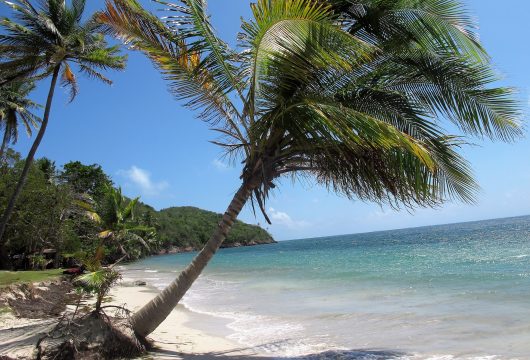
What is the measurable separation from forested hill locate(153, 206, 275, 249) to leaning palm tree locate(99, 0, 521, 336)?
63.6 metres

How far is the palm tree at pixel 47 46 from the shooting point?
12.2m

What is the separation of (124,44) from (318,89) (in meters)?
2.73

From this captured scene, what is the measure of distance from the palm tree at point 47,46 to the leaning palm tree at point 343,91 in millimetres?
7345

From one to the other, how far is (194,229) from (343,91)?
86.7 m

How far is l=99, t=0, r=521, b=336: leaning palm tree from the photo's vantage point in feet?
18.0

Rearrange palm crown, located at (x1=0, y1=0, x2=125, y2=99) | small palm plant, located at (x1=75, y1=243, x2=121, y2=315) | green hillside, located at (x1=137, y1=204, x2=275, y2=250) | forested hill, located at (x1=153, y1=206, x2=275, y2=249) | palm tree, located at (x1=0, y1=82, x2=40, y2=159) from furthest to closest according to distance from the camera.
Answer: forested hill, located at (x1=153, y1=206, x2=275, y2=249)
green hillside, located at (x1=137, y1=204, x2=275, y2=250)
palm tree, located at (x1=0, y1=82, x2=40, y2=159)
palm crown, located at (x1=0, y1=0, x2=125, y2=99)
small palm plant, located at (x1=75, y1=243, x2=121, y2=315)

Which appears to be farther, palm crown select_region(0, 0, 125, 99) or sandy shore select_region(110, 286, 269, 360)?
palm crown select_region(0, 0, 125, 99)

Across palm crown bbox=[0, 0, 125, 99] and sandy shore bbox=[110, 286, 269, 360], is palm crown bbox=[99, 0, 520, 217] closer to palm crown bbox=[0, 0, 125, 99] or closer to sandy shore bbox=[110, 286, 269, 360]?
sandy shore bbox=[110, 286, 269, 360]

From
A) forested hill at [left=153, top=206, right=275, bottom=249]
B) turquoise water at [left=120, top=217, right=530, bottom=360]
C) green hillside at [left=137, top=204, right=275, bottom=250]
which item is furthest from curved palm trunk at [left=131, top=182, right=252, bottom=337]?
forested hill at [left=153, top=206, right=275, bottom=249]

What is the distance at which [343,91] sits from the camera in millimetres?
6117

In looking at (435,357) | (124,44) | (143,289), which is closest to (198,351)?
(435,357)

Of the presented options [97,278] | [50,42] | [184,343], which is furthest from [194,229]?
[97,278]

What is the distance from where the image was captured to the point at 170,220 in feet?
296

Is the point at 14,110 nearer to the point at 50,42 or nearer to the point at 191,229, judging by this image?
the point at 50,42
